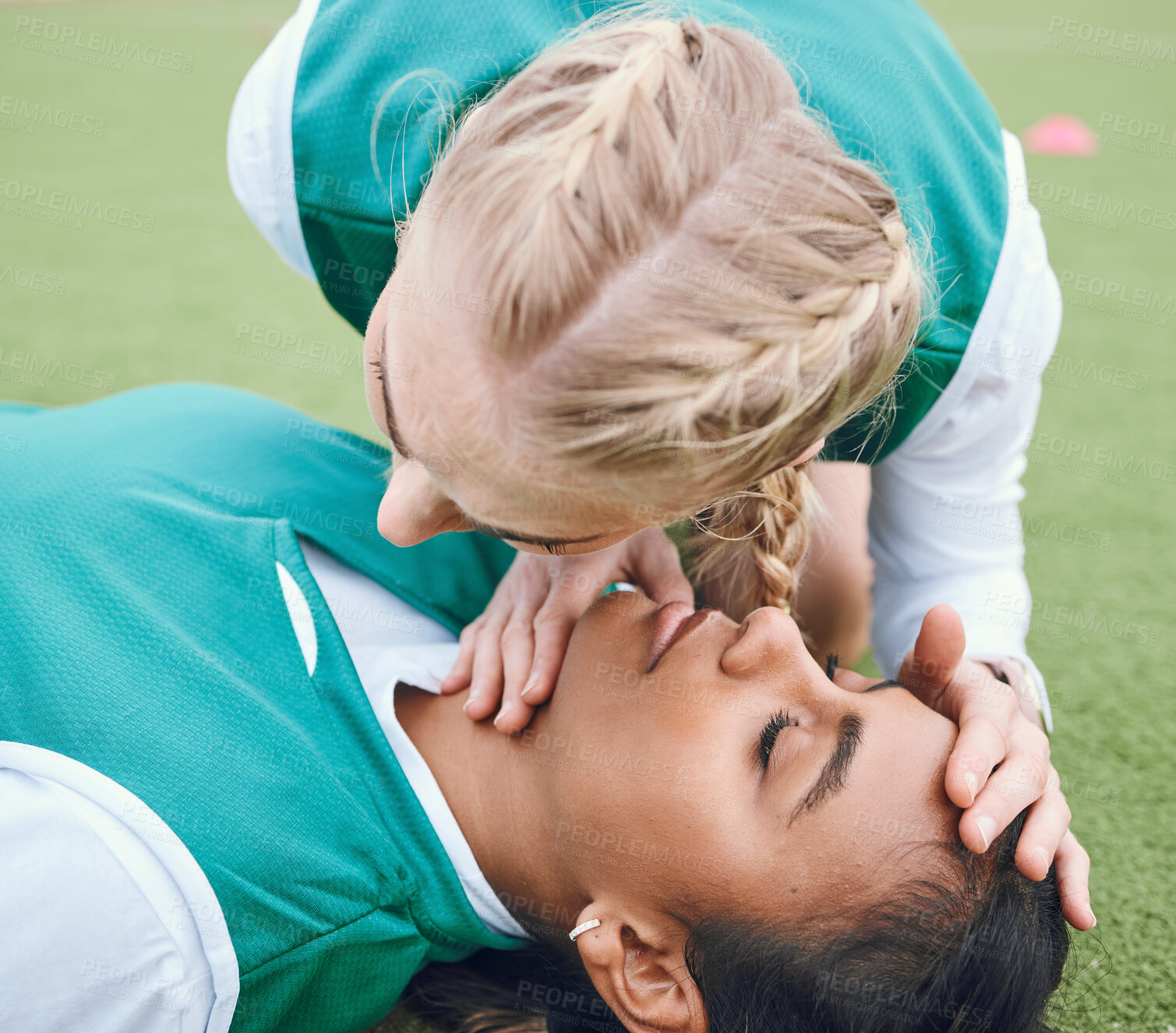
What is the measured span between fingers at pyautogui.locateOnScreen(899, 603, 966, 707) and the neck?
1.33ft

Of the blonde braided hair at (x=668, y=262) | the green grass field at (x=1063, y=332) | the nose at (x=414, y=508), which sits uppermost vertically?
the blonde braided hair at (x=668, y=262)

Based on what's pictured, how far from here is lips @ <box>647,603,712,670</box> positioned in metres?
0.90

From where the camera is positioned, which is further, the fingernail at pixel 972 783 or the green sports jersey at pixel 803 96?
the green sports jersey at pixel 803 96

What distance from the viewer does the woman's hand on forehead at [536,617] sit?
96 cm

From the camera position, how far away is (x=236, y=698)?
92 centimetres

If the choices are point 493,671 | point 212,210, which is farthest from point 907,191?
point 212,210

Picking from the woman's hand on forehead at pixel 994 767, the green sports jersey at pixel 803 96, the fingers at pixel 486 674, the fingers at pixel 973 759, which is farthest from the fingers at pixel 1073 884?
the fingers at pixel 486 674

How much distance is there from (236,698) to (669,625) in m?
0.43

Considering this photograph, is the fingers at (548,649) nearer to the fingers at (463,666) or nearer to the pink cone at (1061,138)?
the fingers at (463,666)

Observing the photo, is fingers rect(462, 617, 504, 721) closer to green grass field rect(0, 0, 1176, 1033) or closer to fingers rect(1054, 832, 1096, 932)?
green grass field rect(0, 0, 1176, 1033)

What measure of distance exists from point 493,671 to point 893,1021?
496 mm

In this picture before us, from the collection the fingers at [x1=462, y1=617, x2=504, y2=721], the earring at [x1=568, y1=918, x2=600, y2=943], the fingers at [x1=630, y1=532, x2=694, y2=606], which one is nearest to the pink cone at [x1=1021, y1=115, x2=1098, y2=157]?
the fingers at [x1=630, y1=532, x2=694, y2=606]

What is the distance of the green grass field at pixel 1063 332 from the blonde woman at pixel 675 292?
287 millimetres

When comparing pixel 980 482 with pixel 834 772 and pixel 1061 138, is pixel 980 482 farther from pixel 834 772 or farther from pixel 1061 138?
pixel 1061 138
